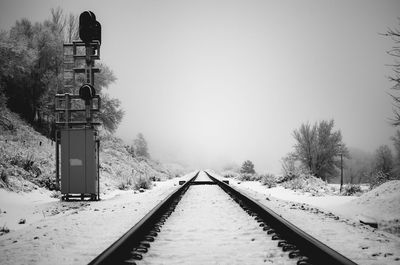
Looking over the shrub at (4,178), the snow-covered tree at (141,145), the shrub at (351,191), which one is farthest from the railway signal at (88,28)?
the snow-covered tree at (141,145)

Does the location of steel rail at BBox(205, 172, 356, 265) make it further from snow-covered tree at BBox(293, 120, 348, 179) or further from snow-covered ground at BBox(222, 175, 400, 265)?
snow-covered tree at BBox(293, 120, 348, 179)

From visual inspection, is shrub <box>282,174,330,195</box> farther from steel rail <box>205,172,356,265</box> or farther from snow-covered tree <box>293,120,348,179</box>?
snow-covered tree <box>293,120,348,179</box>

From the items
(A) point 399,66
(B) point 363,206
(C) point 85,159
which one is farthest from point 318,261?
(C) point 85,159

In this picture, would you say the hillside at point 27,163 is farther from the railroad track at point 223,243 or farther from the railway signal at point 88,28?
the railroad track at point 223,243

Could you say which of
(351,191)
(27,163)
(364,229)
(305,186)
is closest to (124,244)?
(364,229)

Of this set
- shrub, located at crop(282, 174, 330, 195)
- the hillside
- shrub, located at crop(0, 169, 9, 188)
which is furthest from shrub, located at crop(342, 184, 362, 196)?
shrub, located at crop(0, 169, 9, 188)

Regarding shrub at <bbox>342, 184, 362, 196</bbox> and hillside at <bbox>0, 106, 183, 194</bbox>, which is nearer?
hillside at <bbox>0, 106, 183, 194</bbox>

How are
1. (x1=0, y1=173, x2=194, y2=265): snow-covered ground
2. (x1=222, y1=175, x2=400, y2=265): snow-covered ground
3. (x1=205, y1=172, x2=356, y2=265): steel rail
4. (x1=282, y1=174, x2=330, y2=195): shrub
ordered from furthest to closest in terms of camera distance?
1. (x1=282, y1=174, x2=330, y2=195): shrub
2. (x1=0, y1=173, x2=194, y2=265): snow-covered ground
3. (x1=222, y1=175, x2=400, y2=265): snow-covered ground
4. (x1=205, y1=172, x2=356, y2=265): steel rail

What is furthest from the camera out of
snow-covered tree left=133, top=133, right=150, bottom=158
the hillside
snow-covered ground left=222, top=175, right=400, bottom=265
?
snow-covered tree left=133, top=133, right=150, bottom=158

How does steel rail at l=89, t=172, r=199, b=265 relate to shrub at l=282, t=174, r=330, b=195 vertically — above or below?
above

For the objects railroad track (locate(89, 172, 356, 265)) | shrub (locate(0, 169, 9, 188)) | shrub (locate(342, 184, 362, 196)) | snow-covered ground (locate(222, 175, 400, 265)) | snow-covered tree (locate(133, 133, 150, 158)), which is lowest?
shrub (locate(342, 184, 362, 196))

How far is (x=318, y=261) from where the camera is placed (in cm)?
290

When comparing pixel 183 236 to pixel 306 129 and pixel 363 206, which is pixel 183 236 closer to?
pixel 363 206

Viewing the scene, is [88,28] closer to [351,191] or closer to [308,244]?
[308,244]
